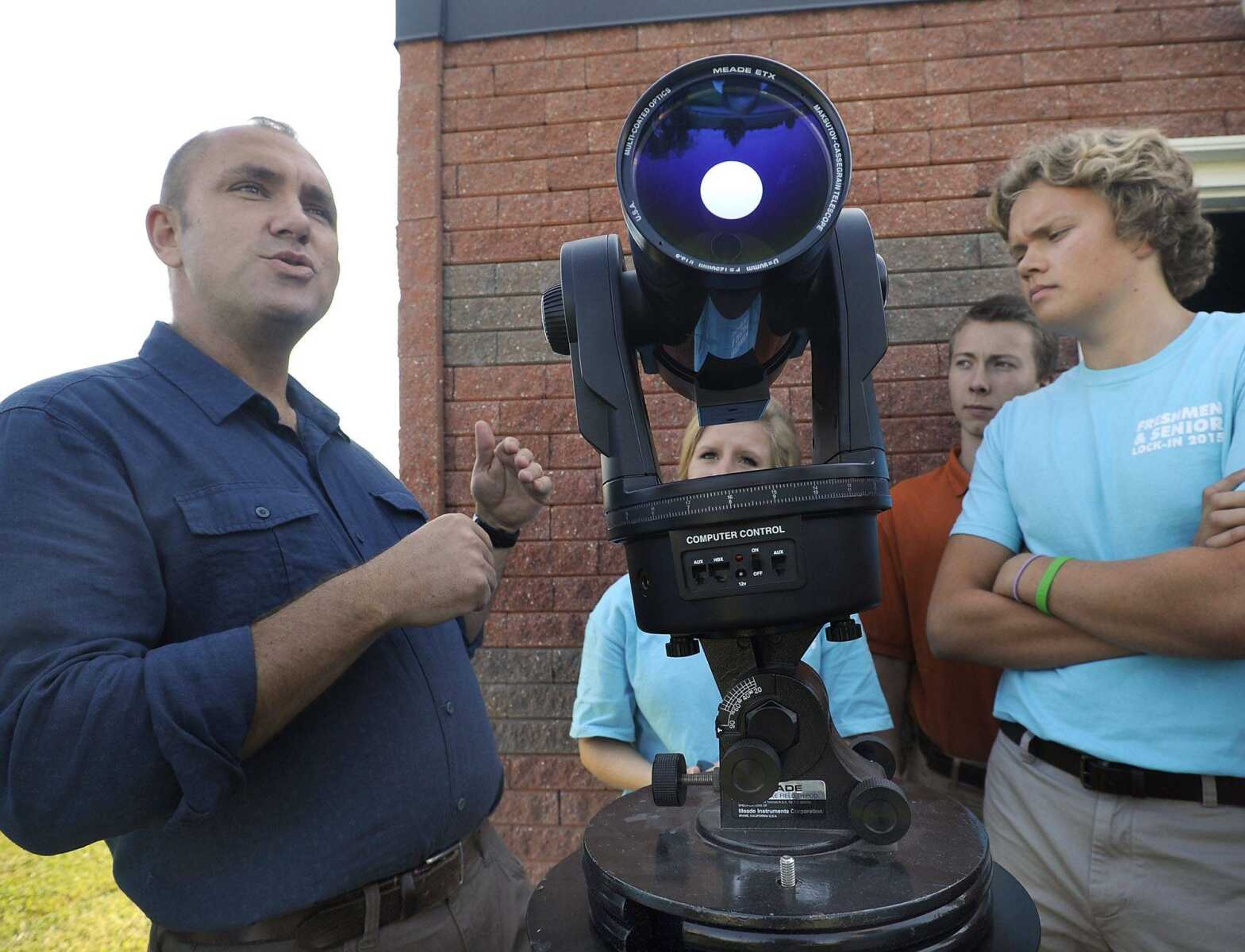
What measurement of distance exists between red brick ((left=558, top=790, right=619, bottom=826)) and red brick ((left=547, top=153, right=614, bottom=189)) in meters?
2.33

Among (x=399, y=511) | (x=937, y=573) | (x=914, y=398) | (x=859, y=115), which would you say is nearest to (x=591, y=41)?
(x=859, y=115)

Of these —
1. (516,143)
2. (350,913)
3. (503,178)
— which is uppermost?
(516,143)

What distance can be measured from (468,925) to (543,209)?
8.32ft

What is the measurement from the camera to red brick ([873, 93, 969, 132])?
3070 millimetres

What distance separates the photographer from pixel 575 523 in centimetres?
311

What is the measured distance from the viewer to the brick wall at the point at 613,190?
304 centimetres

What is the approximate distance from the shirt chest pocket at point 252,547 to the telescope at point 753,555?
0.75 m

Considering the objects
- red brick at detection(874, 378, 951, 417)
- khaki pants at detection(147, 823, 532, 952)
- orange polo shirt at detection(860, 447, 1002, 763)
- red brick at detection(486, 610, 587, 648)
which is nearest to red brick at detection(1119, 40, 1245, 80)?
red brick at detection(874, 378, 951, 417)

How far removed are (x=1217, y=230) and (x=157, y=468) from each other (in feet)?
14.4

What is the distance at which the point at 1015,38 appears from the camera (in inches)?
121

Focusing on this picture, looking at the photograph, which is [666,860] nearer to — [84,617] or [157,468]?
[84,617]

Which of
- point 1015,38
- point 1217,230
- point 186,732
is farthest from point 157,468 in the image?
point 1217,230

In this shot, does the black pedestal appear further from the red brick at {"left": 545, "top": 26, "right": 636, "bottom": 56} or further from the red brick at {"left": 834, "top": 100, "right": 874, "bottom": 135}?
the red brick at {"left": 545, "top": 26, "right": 636, "bottom": 56}

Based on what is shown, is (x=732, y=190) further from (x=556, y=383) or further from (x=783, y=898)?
(x=556, y=383)
